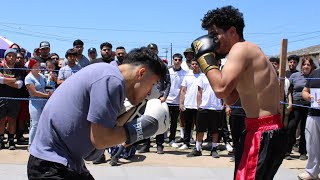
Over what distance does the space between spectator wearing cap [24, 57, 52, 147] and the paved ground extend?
0.53 metres

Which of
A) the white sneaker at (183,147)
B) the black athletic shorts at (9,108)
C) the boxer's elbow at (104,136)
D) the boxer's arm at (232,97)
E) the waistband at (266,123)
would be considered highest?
the boxer's arm at (232,97)

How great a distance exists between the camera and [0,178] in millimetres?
5062

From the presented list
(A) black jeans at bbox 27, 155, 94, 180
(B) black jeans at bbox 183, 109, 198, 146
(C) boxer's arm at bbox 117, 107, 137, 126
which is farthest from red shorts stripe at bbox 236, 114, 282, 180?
(B) black jeans at bbox 183, 109, 198, 146

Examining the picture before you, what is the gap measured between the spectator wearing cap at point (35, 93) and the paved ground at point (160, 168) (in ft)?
1.75

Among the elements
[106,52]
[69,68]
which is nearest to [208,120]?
[106,52]

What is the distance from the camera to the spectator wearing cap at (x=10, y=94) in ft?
22.9

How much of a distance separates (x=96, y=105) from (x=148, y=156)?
4907 mm

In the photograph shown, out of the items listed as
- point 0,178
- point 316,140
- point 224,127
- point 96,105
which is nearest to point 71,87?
point 96,105

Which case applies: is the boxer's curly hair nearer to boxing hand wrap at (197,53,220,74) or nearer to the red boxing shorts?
boxing hand wrap at (197,53,220,74)

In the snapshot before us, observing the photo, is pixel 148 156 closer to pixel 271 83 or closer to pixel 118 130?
pixel 271 83

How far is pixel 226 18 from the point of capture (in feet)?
10.1

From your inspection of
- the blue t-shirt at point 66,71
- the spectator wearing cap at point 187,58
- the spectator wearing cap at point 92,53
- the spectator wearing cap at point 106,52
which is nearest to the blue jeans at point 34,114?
the blue t-shirt at point 66,71

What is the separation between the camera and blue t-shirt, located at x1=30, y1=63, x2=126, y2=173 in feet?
6.55

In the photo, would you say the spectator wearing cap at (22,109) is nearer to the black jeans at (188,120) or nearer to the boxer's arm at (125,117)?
the black jeans at (188,120)
